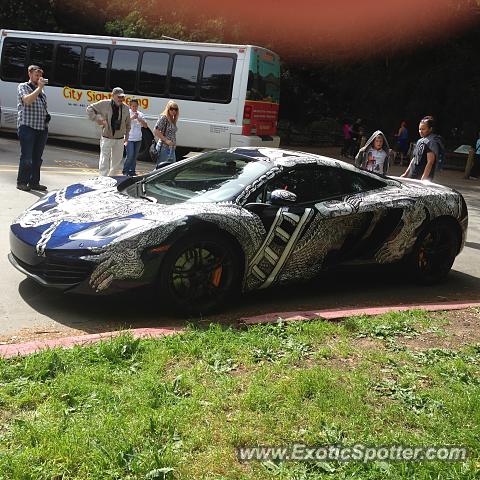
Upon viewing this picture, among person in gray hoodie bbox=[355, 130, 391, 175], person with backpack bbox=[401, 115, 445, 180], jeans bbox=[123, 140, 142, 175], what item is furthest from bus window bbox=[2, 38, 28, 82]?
person with backpack bbox=[401, 115, 445, 180]

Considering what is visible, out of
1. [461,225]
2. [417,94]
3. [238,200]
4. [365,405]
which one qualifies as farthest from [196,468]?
[417,94]

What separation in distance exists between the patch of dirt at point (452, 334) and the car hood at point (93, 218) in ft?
5.99

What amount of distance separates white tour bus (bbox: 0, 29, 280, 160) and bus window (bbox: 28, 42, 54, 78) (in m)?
0.03

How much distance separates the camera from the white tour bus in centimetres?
1471

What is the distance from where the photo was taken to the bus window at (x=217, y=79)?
1471 centimetres

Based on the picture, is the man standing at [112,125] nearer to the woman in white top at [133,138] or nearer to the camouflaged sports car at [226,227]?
the woman in white top at [133,138]

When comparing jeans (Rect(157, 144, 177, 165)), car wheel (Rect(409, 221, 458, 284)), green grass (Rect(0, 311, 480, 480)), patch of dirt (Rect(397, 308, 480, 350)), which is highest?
jeans (Rect(157, 144, 177, 165))

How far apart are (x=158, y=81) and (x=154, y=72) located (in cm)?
25

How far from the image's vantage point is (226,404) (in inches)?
129

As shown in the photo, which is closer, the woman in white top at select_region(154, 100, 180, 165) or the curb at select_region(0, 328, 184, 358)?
the curb at select_region(0, 328, 184, 358)

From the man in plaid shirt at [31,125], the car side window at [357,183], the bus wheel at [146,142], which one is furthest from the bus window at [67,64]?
the car side window at [357,183]

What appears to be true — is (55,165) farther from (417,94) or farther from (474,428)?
(417,94)

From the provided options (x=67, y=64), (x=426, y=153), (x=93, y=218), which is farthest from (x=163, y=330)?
(x=67, y=64)

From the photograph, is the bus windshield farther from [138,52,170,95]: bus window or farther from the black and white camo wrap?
the black and white camo wrap
